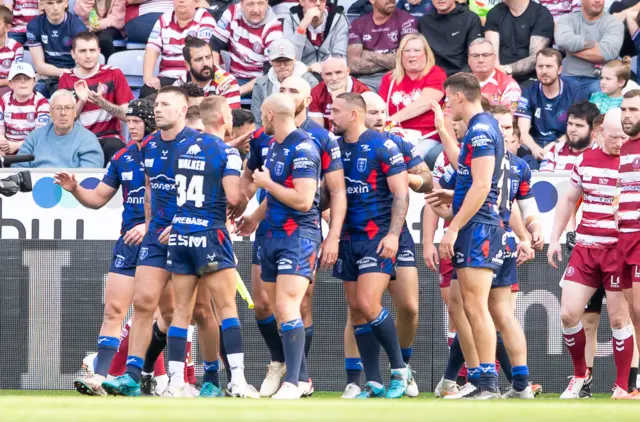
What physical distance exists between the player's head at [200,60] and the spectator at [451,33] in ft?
8.72

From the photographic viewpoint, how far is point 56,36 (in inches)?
630

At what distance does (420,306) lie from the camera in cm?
1210

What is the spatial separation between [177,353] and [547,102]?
20.8 ft

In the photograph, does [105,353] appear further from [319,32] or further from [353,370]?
[319,32]

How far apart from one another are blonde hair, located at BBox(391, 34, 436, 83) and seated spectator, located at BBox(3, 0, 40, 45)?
558 cm

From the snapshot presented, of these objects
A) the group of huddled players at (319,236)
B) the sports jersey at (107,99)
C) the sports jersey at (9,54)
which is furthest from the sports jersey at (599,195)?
the sports jersey at (9,54)

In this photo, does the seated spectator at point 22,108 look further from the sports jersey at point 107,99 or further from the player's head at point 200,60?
the player's head at point 200,60

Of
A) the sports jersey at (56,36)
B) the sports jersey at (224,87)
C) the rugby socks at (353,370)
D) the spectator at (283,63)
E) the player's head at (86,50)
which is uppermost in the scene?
the sports jersey at (56,36)

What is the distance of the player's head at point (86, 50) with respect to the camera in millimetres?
14781

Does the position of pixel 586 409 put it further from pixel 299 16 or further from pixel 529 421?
pixel 299 16

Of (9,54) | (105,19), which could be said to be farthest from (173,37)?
(9,54)

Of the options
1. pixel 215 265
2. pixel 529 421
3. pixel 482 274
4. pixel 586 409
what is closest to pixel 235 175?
pixel 215 265

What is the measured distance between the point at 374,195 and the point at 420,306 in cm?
233

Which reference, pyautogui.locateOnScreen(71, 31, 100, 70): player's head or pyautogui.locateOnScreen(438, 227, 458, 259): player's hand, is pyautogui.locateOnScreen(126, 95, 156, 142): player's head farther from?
pyautogui.locateOnScreen(71, 31, 100, 70): player's head
